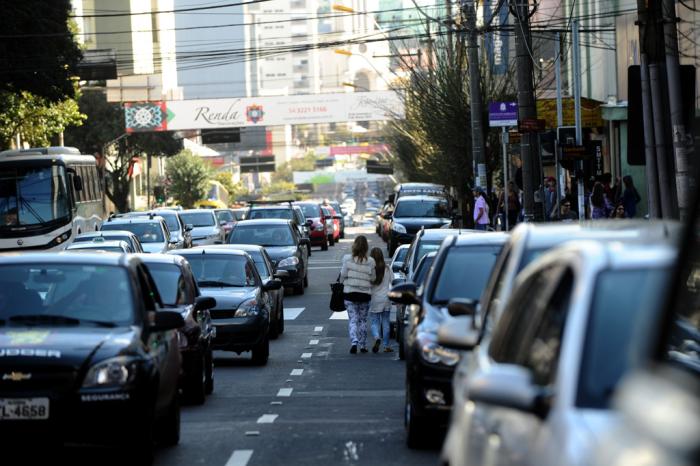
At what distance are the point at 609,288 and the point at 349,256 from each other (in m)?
15.9

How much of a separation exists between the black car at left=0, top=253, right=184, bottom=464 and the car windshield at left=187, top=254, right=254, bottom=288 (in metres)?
9.36

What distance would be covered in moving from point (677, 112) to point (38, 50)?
31.1 m

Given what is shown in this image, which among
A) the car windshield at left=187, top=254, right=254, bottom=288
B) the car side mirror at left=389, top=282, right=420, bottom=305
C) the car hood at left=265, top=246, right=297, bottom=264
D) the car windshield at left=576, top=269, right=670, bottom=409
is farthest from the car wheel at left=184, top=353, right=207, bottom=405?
the car hood at left=265, top=246, right=297, bottom=264

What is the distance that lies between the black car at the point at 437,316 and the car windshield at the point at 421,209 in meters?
29.3

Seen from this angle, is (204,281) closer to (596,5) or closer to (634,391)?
(634,391)

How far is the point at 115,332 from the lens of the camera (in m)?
10.1

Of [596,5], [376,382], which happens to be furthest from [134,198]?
[376,382]

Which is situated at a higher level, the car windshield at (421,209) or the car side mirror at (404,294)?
the car side mirror at (404,294)

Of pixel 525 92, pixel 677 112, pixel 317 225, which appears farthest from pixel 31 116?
pixel 677 112

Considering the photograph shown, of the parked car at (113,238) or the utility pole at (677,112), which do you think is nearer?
the utility pole at (677,112)

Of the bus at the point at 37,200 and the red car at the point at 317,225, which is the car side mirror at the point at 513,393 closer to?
the bus at the point at 37,200

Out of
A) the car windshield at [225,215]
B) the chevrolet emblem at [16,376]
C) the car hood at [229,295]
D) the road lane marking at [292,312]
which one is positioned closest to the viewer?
the chevrolet emblem at [16,376]

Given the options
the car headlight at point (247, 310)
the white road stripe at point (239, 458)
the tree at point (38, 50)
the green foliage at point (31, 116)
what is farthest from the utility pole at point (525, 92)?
the green foliage at point (31, 116)

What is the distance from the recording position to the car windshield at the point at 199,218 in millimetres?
46906
